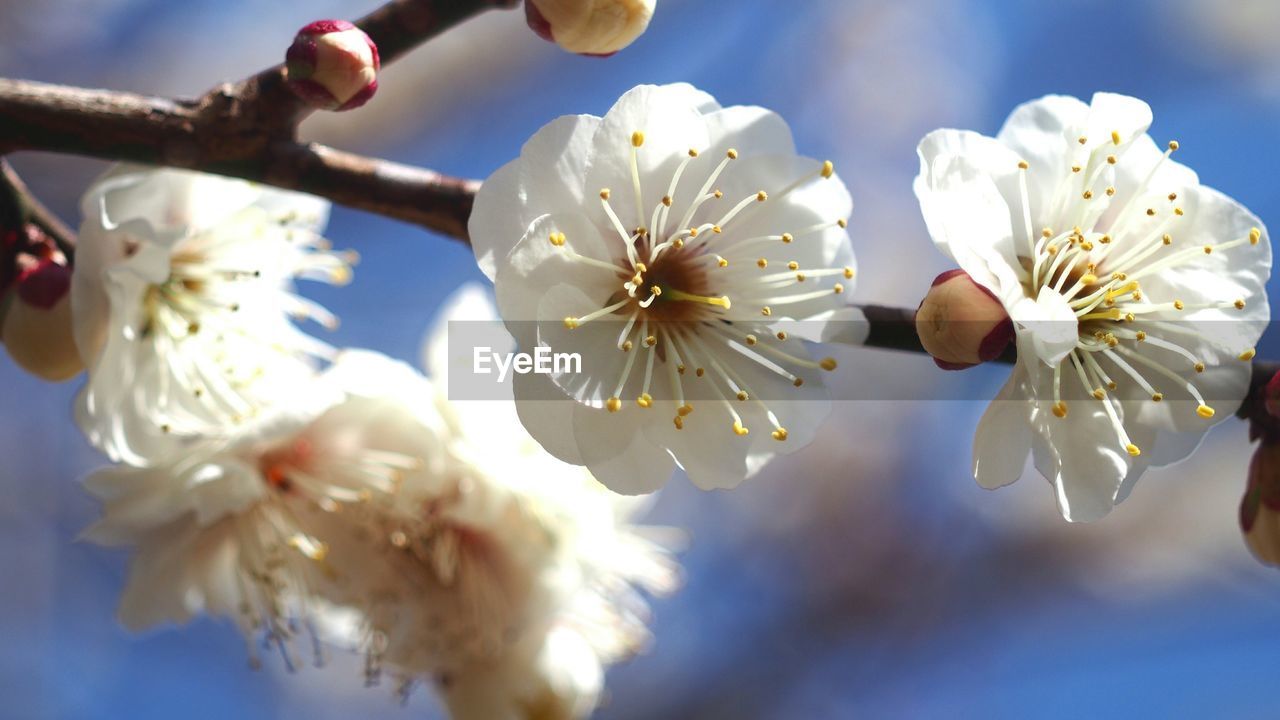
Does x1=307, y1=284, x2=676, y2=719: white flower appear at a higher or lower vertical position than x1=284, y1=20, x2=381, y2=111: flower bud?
lower

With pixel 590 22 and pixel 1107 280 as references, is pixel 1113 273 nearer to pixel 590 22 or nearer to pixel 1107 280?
pixel 1107 280

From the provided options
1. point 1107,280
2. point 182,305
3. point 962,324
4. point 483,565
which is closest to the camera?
point 962,324

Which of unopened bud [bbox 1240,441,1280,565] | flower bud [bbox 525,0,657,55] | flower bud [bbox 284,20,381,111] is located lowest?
flower bud [bbox 284,20,381,111]

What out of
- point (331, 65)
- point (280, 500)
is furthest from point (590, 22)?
point (280, 500)

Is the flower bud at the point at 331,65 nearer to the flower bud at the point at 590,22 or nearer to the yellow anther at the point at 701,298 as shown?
the flower bud at the point at 590,22

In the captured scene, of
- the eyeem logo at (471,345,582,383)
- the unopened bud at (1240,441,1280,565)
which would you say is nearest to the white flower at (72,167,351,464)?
the eyeem logo at (471,345,582,383)

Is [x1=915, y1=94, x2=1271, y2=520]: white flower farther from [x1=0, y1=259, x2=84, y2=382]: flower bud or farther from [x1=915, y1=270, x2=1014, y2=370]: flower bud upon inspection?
[x1=0, y1=259, x2=84, y2=382]: flower bud
